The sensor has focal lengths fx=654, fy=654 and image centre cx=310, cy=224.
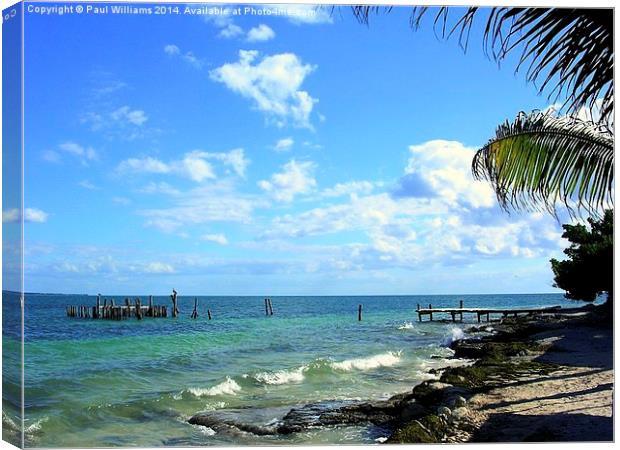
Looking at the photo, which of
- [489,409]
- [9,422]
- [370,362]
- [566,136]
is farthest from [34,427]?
[370,362]

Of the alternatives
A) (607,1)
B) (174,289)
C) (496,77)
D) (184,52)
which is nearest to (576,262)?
(496,77)

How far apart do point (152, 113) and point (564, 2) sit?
3.57 m

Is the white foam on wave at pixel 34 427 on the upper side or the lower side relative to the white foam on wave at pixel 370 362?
upper

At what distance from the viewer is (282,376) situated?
9.39m

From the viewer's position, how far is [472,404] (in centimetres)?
672

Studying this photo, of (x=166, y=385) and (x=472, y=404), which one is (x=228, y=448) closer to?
(x=472, y=404)

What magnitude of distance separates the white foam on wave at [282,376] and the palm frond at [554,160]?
5.07 metres

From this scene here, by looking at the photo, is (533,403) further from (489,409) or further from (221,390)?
(221,390)

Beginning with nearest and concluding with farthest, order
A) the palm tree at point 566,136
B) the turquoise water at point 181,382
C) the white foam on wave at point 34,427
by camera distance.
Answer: the palm tree at point 566,136
the white foam on wave at point 34,427
the turquoise water at point 181,382

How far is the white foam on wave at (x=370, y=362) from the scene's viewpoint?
9.73 m

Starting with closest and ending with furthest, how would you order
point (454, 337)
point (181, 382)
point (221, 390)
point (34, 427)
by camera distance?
1. point (34, 427)
2. point (221, 390)
3. point (181, 382)
4. point (454, 337)

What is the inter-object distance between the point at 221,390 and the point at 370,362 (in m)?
3.53

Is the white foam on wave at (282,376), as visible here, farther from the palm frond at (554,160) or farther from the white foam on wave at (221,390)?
the palm frond at (554,160)

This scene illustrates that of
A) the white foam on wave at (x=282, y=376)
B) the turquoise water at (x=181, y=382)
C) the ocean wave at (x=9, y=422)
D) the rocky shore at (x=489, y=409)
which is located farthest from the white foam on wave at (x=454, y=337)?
the ocean wave at (x=9, y=422)
